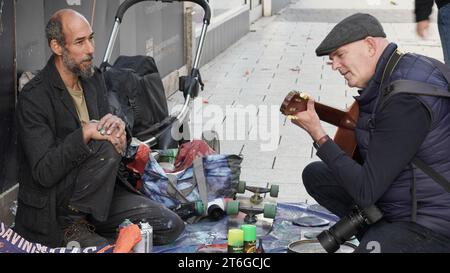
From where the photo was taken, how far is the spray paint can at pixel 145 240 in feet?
15.9

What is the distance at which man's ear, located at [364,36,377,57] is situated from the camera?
409cm

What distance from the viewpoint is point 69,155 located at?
15.8ft

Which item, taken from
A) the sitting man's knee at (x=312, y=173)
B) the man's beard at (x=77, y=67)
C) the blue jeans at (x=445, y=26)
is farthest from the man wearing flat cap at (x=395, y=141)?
the blue jeans at (x=445, y=26)

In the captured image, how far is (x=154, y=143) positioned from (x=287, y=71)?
560 cm

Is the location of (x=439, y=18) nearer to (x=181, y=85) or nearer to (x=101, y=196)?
(x=181, y=85)

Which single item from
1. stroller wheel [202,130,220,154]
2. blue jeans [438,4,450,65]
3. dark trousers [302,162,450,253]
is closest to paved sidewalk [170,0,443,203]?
stroller wheel [202,130,220,154]

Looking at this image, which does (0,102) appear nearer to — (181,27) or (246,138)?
(246,138)

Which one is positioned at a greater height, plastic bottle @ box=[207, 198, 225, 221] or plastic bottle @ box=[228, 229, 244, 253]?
Result: plastic bottle @ box=[228, 229, 244, 253]

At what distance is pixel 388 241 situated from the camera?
13.5 ft

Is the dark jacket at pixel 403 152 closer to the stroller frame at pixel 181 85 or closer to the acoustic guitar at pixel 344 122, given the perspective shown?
the acoustic guitar at pixel 344 122

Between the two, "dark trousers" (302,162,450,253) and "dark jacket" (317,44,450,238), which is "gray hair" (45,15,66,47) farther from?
"dark trousers" (302,162,450,253)

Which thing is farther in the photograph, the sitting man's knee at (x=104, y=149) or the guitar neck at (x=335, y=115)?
the sitting man's knee at (x=104, y=149)

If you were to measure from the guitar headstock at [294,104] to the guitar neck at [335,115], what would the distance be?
0.38m

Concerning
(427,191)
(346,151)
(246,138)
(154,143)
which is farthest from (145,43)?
(427,191)
